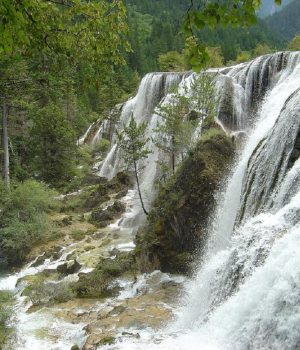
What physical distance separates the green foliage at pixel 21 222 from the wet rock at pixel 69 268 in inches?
133

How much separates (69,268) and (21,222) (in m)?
5.15

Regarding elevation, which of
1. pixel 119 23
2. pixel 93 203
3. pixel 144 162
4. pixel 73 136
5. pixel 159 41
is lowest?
pixel 93 203

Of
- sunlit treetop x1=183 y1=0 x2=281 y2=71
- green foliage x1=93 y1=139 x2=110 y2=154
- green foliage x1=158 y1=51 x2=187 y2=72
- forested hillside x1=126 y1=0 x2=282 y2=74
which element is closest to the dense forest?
sunlit treetop x1=183 y1=0 x2=281 y2=71

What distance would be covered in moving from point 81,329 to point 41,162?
830 inches

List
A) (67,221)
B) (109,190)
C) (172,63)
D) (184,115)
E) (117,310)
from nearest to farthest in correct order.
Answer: (117,310)
(184,115)
(67,221)
(109,190)
(172,63)

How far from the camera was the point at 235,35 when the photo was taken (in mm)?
110875

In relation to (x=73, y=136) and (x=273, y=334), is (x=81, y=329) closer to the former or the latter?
(x=273, y=334)

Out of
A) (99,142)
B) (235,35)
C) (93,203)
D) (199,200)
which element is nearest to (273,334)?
(199,200)

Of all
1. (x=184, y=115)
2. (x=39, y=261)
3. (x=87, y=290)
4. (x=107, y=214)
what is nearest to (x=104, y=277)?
(x=87, y=290)

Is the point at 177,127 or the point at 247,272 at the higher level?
the point at 177,127

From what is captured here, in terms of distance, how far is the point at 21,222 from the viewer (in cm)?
2041

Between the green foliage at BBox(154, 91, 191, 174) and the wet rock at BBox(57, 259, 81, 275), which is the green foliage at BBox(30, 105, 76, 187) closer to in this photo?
the green foliage at BBox(154, 91, 191, 174)

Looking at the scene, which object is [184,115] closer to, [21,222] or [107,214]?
[107,214]

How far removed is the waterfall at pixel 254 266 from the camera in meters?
6.28
